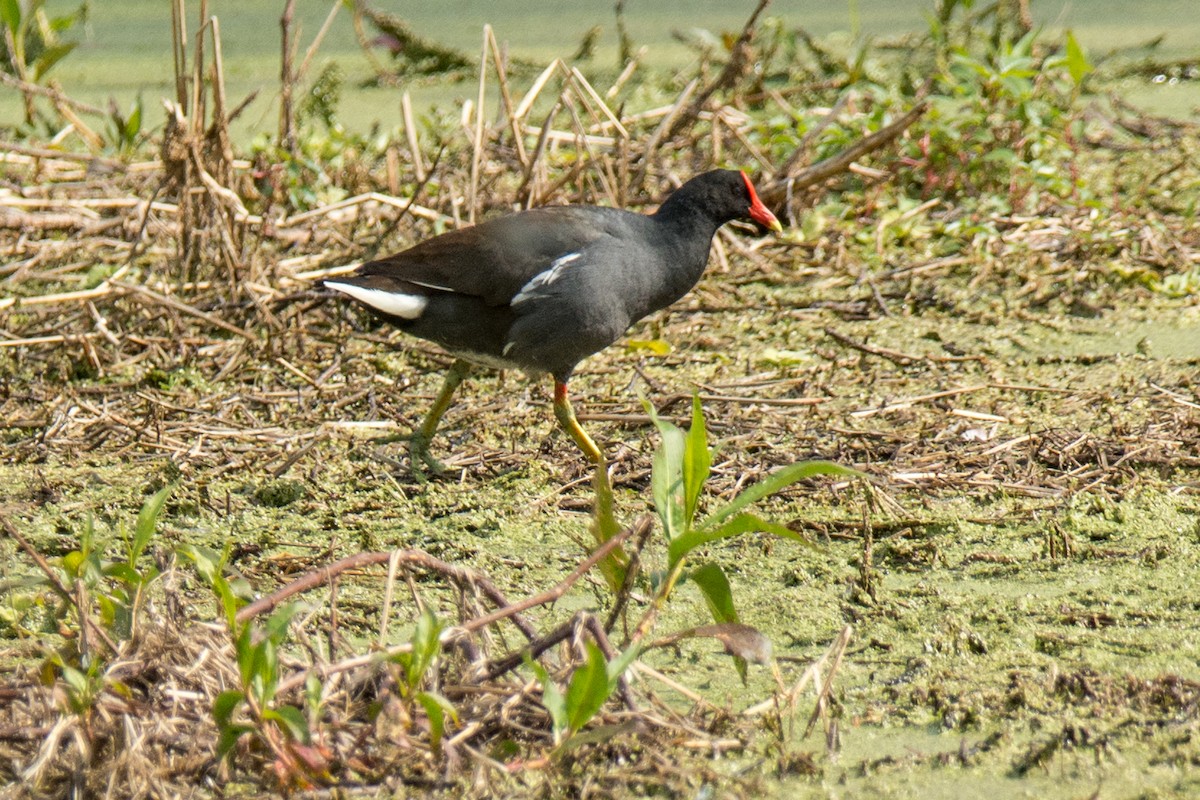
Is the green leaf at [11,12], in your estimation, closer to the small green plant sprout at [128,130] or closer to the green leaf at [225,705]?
the small green plant sprout at [128,130]

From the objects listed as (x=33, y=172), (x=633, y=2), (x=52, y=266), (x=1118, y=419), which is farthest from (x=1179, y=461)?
(x=633, y=2)

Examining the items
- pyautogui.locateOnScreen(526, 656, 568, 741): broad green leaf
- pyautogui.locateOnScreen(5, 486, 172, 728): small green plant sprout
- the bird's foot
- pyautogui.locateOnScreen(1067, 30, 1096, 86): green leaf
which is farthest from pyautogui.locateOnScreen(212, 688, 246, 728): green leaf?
pyautogui.locateOnScreen(1067, 30, 1096, 86): green leaf

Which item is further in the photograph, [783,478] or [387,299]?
[387,299]

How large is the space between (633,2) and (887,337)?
158 inches

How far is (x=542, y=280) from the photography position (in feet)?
10.7

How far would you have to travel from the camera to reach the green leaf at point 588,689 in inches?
66.5

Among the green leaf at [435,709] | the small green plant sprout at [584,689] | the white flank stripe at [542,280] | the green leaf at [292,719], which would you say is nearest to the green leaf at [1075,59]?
the white flank stripe at [542,280]

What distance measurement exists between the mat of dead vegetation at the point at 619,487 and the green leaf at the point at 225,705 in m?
0.01

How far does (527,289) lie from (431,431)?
16.2 inches

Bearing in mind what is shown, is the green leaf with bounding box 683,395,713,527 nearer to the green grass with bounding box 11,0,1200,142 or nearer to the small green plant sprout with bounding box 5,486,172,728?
the small green plant sprout with bounding box 5,486,172,728

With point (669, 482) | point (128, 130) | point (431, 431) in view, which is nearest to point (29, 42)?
point (128, 130)

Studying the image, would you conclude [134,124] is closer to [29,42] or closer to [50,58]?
[50,58]

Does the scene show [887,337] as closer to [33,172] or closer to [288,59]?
[288,59]

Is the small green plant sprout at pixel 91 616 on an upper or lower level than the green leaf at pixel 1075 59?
lower
